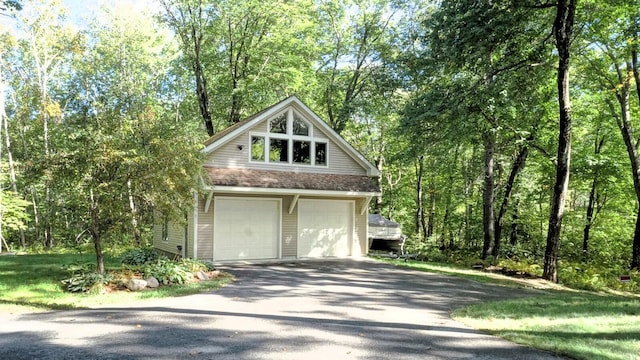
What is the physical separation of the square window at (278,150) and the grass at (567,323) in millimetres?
9188

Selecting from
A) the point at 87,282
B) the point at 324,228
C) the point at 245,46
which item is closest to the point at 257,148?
the point at 324,228

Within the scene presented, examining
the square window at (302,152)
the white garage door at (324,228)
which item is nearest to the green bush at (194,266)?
the white garage door at (324,228)

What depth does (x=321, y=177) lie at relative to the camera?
1550 cm

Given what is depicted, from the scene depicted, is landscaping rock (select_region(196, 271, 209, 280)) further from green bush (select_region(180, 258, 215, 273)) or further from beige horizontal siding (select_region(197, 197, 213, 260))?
beige horizontal siding (select_region(197, 197, 213, 260))

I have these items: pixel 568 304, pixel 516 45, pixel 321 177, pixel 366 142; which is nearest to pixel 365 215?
pixel 321 177

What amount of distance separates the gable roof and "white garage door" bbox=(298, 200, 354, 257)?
1.90 metres

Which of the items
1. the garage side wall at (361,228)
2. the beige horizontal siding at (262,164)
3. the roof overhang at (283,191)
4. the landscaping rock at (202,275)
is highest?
the beige horizontal siding at (262,164)

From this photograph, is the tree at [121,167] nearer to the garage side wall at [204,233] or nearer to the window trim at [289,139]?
the garage side wall at [204,233]

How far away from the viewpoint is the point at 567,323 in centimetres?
629

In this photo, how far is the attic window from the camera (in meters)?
14.9

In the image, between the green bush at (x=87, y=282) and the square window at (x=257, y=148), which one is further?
the square window at (x=257, y=148)

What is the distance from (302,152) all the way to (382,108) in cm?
922

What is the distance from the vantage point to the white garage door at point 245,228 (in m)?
13.8

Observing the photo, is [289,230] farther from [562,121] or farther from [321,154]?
[562,121]
